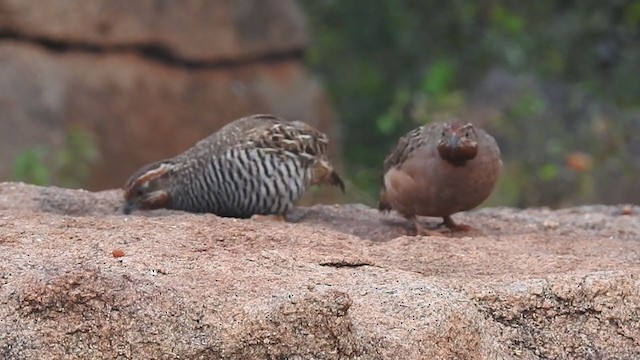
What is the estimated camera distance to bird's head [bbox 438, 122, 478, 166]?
17.5ft

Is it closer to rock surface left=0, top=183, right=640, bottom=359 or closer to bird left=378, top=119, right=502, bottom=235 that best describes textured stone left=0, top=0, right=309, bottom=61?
bird left=378, top=119, right=502, bottom=235

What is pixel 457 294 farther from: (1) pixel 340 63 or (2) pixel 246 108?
(1) pixel 340 63

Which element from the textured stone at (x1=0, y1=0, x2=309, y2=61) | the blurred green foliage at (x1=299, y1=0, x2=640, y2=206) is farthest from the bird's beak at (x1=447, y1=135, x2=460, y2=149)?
the textured stone at (x1=0, y1=0, x2=309, y2=61)

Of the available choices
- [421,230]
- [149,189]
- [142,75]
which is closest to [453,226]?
[421,230]

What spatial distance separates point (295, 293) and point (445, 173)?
1.85 m

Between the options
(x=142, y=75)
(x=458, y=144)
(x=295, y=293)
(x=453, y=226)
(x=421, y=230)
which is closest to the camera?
(x=295, y=293)

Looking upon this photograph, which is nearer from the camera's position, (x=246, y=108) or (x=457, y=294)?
(x=457, y=294)

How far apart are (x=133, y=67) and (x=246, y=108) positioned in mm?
1079

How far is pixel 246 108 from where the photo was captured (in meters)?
11.3

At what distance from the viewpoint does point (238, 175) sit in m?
5.81

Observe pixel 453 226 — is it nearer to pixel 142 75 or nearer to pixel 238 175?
pixel 238 175

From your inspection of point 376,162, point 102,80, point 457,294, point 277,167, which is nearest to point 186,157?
point 277,167

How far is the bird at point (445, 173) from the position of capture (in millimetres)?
5375

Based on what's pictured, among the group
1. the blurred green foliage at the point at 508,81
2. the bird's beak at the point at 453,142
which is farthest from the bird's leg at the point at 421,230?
the blurred green foliage at the point at 508,81
